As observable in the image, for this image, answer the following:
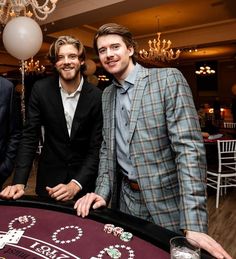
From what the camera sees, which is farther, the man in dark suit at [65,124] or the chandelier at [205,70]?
the chandelier at [205,70]

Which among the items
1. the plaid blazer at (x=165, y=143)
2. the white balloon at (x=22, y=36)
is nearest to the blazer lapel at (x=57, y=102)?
the plaid blazer at (x=165, y=143)

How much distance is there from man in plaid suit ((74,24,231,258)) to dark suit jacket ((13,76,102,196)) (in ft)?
1.03

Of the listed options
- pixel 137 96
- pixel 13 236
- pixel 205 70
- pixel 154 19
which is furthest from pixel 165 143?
pixel 205 70

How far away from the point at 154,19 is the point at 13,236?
Answer: 647 centimetres

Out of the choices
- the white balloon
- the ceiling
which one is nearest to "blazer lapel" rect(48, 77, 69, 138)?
the white balloon

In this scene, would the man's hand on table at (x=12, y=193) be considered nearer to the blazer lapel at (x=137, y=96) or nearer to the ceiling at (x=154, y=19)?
the blazer lapel at (x=137, y=96)

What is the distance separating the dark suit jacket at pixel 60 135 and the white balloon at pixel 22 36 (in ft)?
4.84

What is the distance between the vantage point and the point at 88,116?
6.08ft

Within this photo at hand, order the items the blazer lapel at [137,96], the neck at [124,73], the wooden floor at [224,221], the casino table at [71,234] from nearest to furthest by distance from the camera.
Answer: the casino table at [71,234] → the blazer lapel at [137,96] → the neck at [124,73] → the wooden floor at [224,221]

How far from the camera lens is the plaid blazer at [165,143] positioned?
3.99 feet

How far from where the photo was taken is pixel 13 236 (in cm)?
107

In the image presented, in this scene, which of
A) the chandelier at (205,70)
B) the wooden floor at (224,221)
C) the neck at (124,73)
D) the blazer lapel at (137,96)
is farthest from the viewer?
the chandelier at (205,70)

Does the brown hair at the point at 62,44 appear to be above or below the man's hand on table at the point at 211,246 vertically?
above

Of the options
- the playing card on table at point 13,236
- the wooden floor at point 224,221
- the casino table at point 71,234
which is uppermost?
the playing card on table at point 13,236
